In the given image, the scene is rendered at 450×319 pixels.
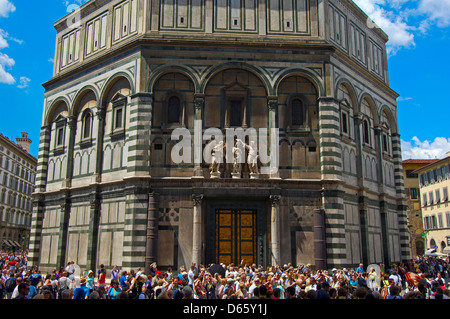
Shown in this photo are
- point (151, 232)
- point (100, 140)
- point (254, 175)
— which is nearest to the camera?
point (151, 232)

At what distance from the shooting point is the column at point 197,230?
72.7 ft

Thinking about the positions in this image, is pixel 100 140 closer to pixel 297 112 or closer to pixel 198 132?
pixel 198 132

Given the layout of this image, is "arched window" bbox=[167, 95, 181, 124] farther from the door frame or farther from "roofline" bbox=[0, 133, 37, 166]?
"roofline" bbox=[0, 133, 37, 166]

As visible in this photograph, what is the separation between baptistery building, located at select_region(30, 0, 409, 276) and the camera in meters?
23.0

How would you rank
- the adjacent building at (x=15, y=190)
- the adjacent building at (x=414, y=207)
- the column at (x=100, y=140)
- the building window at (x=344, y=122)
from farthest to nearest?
1. the adjacent building at (x=15, y=190)
2. the adjacent building at (x=414, y=207)
3. the building window at (x=344, y=122)
4. the column at (x=100, y=140)

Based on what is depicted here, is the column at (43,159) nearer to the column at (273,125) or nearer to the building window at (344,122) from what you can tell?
the column at (273,125)

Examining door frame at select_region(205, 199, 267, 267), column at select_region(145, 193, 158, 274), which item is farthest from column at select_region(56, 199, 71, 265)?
door frame at select_region(205, 199, 267, 267)

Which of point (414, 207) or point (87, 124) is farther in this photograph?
point (414, 207)

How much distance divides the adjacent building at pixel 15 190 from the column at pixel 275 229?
50.9m

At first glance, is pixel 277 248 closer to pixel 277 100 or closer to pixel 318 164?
pixel 318 164

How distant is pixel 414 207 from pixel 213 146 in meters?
48.7

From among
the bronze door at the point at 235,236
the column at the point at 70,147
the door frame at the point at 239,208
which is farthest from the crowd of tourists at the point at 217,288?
the column at the point at 70,147

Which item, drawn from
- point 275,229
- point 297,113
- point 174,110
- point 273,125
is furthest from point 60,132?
point 275,229

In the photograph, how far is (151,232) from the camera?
2220 cm
